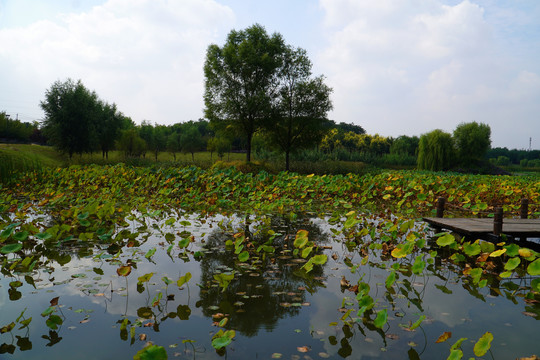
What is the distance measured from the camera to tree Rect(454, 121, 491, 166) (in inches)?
1768

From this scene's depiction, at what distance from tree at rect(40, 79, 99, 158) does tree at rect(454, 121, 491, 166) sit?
147 feet

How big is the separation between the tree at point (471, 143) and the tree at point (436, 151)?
560cm

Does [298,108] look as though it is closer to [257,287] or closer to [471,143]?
[257,287]

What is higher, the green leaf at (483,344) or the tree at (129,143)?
the tree at (129,143)

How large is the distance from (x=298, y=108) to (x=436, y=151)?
21.1 meters

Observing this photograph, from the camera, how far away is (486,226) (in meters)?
6.48

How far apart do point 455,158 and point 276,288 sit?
44.7 metres

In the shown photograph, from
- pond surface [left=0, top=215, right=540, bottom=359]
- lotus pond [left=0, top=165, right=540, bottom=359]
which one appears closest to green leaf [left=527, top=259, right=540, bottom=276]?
lotus pond [left=0, top=165, right=540, bottom=359]

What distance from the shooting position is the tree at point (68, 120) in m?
33.8

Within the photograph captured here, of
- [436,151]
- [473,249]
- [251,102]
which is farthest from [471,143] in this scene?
[473,249]

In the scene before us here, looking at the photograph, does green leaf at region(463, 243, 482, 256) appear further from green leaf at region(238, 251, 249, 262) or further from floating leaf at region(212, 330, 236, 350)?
floating leaf at region(212, 330, 236, 350)

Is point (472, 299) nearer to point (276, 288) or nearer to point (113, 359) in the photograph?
point (276, 288)

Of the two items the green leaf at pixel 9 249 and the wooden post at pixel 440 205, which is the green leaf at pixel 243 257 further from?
the wooden post at pixel 440 205

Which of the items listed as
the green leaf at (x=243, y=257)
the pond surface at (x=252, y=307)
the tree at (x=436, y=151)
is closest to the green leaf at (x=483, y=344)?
the pond surface at (x=252, y=307)
